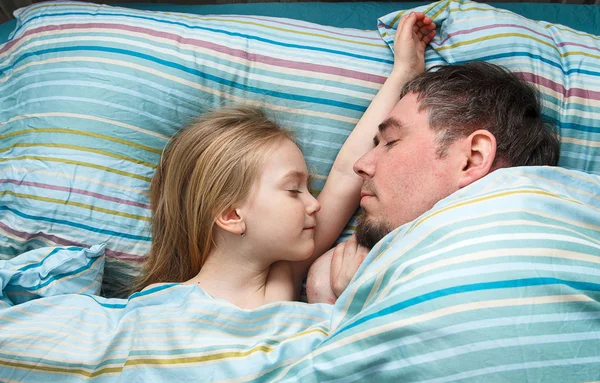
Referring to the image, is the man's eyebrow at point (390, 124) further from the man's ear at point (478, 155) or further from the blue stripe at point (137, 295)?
the blue stripe at point (137, 295)

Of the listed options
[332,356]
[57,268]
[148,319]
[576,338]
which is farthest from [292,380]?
[57,268]

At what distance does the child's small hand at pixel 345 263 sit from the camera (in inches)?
48.6

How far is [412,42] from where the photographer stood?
4.60 ft

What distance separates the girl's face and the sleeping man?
0.32 feet

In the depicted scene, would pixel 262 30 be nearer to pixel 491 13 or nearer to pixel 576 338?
pixel 491 13

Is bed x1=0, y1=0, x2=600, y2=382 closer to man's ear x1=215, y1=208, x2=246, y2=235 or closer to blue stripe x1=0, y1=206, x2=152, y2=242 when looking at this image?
blue stripe x1=0, y1=206, x2=152, y2=242

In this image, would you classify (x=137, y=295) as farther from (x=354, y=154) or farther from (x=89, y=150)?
(x=354, y=154)

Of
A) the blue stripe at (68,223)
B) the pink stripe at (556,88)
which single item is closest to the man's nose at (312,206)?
the blue stripe at (68,223)

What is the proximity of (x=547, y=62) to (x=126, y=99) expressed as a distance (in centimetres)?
102

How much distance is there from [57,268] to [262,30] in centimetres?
76

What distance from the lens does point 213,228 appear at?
133 cm

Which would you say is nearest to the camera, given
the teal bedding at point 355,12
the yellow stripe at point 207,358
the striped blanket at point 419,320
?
the striped blanket at point 419,320

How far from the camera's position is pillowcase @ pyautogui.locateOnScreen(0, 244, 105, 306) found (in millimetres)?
1245

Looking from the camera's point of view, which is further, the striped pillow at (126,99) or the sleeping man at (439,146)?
the striped pillow at (126,99)
